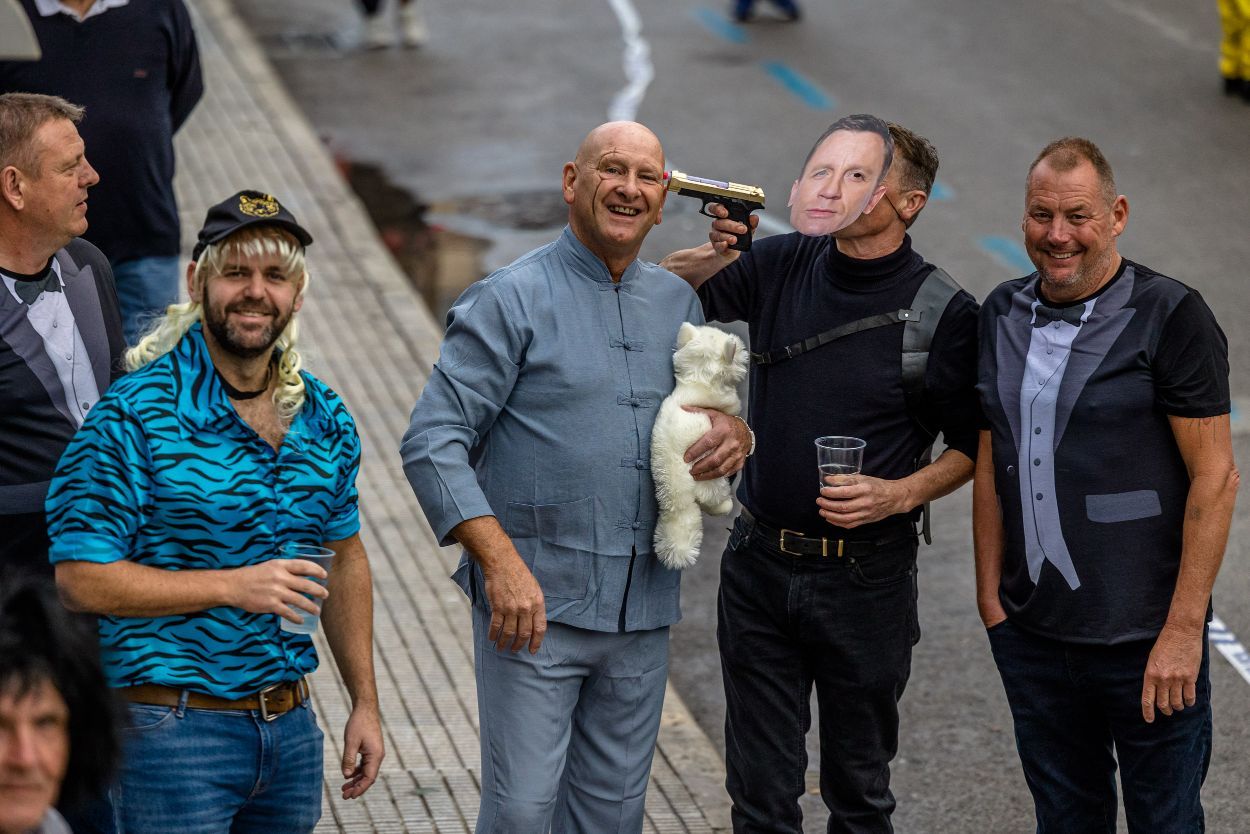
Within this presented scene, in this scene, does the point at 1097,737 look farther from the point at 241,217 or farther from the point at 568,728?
the point at 241,217

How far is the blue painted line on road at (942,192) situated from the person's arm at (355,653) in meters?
9.00

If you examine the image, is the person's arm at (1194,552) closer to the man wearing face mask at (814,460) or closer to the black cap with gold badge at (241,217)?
the man wearing face mask at (814,460)

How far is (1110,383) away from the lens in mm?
4391

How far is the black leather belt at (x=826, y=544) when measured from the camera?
4754 mm

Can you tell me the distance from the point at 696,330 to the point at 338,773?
7.40ft

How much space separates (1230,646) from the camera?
6844mm

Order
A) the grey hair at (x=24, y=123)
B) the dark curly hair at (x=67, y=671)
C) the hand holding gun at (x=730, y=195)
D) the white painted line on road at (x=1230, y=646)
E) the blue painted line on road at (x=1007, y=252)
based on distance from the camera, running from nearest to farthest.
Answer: the dark curly hair at (x=67, y=671) < the grey hair at (x=24, y=123) < the hand holding gun at (x=730, y=195) < the white painted line on road at (x=1230, y=646) < the blue painted line on road at (x=1007, y=252)

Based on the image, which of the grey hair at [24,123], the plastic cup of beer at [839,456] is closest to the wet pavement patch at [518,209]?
the grey hair at [24,123]

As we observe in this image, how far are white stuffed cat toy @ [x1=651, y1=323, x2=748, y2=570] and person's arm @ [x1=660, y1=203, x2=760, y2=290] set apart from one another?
0.37 meters

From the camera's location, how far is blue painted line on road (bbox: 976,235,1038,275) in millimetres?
11148

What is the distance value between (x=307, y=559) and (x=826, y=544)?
62.7 inches

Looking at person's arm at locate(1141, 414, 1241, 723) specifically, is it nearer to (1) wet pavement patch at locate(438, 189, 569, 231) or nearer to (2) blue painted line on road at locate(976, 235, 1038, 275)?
(2) blue painted line on road at locate(976, 235, 1038, 275)

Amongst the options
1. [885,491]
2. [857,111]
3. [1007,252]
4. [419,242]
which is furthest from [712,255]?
[857,111]

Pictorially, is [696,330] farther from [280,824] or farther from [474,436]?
[280,824]
